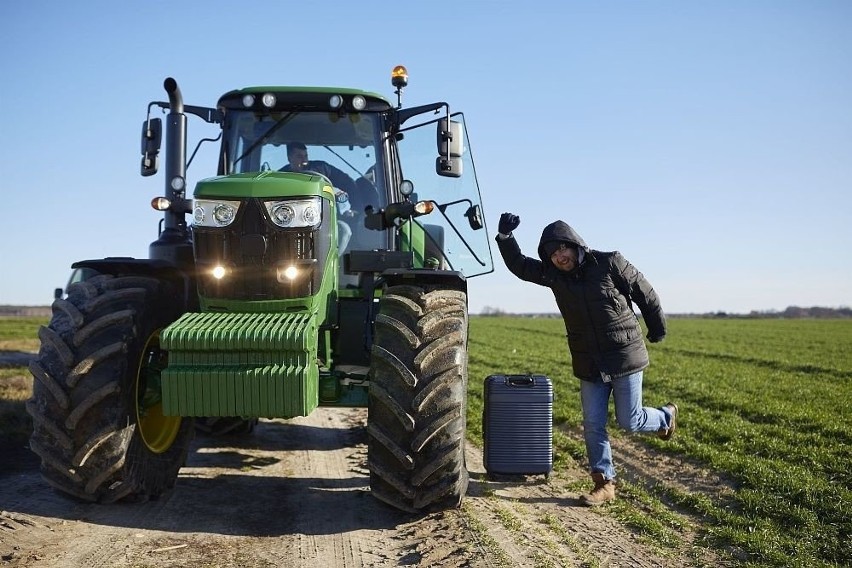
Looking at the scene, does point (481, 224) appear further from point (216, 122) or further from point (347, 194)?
point (216, 122)

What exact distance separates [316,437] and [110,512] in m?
3.78

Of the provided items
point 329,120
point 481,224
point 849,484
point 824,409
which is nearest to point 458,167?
point 481,224

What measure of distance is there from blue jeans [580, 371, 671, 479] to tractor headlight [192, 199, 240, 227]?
117 inches

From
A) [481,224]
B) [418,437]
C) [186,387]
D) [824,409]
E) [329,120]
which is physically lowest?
[824,409]

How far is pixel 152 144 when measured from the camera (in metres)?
6.91

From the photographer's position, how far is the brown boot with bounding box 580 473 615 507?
19.4 ft

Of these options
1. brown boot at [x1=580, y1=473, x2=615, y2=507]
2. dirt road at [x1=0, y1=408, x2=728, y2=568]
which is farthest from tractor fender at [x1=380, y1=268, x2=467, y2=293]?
brown boot at [x1=580, y1=473, x2=615, y2=507]

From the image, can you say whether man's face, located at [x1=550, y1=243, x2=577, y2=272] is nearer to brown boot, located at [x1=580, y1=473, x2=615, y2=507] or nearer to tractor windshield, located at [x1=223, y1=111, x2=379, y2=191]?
brown boot, located at [x1=580, y1=473, x2=615, y2=507]

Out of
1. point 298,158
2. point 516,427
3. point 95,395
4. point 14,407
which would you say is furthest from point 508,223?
point 14,407

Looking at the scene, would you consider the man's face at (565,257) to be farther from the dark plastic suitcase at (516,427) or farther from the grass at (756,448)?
the grass at (756,448)

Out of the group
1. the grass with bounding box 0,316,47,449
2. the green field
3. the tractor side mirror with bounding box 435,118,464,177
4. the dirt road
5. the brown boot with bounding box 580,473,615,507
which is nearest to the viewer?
the dirt road

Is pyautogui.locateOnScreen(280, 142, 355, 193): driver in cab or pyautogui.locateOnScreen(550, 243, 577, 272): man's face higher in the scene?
pyautogui.locateOnScreen(280, 142, 355, 193): driver in cab

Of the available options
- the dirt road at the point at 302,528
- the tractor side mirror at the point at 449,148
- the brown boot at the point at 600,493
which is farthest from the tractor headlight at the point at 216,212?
the brown boot at the point at 600,493

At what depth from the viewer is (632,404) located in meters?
6.07
